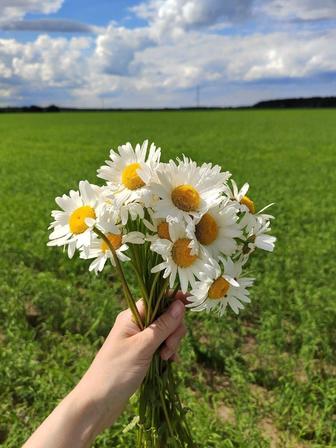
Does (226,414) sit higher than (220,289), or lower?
lower

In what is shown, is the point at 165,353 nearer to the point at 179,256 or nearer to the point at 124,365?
the point at 124,365

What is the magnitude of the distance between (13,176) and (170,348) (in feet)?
39.7

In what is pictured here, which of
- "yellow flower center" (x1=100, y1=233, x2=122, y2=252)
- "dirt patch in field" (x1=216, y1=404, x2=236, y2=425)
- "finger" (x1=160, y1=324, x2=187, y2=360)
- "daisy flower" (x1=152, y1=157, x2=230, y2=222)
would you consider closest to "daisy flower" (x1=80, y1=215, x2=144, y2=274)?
"yellow flower center" (x1=100, y1=233, x2=122, y2=252)

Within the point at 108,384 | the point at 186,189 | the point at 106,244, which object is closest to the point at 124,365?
the point at 108,384

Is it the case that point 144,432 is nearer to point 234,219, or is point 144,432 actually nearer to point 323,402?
point 234,219

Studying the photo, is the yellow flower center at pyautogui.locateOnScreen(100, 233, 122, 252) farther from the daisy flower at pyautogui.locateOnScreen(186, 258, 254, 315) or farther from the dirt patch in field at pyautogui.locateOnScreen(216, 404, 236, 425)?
the dirt patch in field at pyautogui.locateOnScreen(216, 404, 236, 425)

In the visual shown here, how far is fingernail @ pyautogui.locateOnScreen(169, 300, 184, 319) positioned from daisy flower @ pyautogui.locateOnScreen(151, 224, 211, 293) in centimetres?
26

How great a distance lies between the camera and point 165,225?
141 cm

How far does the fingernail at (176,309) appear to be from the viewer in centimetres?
165

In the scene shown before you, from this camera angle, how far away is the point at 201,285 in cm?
152

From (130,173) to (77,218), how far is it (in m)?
0.20

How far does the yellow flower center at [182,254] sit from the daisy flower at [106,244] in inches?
3.8

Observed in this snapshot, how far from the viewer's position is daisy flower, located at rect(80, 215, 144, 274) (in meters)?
1.40

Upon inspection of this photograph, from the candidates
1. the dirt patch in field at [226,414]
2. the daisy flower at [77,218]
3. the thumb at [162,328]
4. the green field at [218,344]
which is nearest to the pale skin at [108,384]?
the thumb at [162,328]
